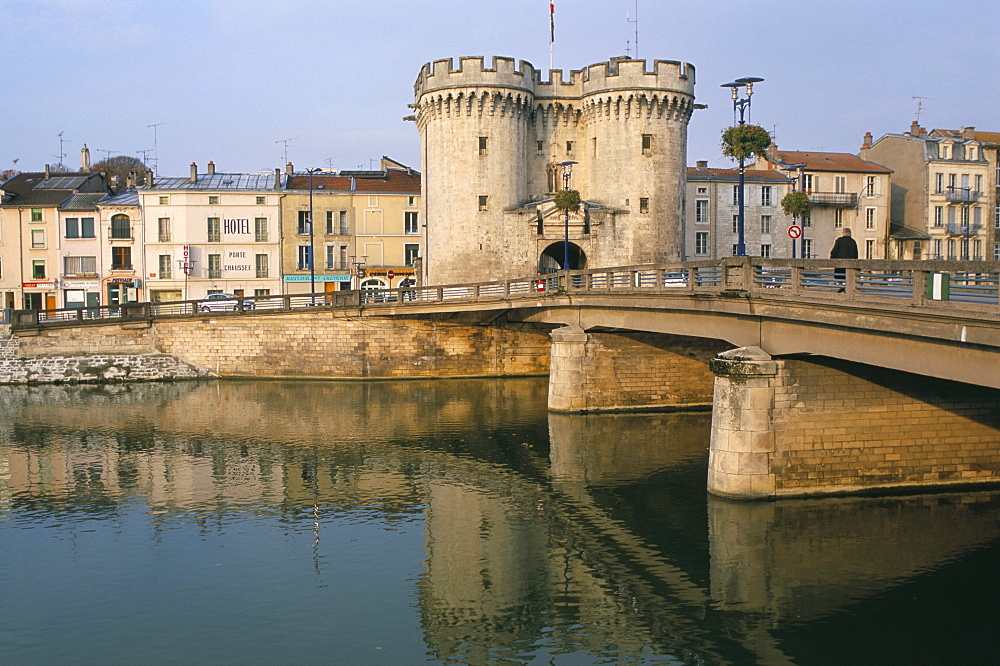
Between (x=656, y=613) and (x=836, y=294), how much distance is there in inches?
316

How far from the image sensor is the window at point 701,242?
63772 millimetres

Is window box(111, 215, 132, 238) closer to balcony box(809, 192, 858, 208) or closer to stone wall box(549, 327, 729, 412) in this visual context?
stone wall box(549, 327, 729, 412)

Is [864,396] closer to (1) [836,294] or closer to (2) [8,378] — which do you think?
(1) [836,294]

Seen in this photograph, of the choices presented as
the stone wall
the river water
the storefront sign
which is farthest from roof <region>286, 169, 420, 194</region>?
the river water

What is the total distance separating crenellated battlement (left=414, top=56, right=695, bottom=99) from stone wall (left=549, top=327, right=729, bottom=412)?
835 inches

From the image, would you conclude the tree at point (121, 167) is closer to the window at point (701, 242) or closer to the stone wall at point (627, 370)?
the window at point (701, 242)

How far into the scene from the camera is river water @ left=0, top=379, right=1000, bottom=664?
15070 millimetres

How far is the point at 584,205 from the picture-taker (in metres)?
53.7

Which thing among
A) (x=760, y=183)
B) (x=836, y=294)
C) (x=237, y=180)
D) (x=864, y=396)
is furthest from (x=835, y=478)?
(x=237, y=180)

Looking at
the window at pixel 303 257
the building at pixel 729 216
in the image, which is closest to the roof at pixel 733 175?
the building at pixel 729 216

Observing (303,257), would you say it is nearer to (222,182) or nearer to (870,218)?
(222,182)

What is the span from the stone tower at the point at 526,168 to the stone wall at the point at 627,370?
17.7m

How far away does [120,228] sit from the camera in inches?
2594

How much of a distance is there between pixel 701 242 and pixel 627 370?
30.1 metres
